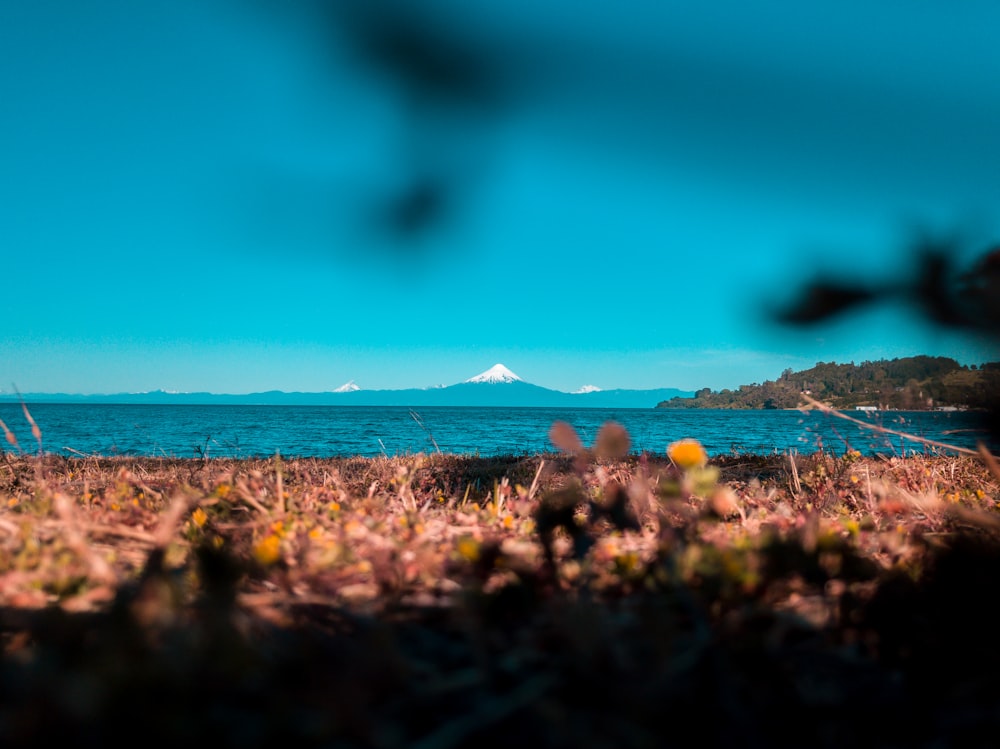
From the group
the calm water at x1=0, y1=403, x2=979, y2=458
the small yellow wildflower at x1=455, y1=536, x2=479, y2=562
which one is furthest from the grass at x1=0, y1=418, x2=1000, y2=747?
the calm water at x1=0, y1=403, x2=979, y2=458

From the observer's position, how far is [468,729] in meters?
0.89

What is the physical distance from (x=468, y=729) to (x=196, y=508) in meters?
1.63

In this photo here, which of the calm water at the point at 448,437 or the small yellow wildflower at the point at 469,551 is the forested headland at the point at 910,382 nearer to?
the calm water at the point at 448,437

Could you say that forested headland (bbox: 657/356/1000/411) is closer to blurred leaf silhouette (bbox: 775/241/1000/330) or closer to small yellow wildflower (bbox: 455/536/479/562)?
blurred leaf silhouette (bbox: 775/241/1000/330)

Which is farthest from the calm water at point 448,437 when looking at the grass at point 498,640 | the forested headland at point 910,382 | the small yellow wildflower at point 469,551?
the small yellow wildflower at point 469,551

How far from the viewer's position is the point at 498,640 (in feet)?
3.82

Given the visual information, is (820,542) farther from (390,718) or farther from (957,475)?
(957,475)

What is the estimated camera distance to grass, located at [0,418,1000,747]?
0.86 metres

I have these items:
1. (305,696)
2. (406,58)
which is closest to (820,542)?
(305,696)

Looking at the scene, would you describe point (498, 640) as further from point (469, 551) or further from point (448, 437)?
point (448, 437)

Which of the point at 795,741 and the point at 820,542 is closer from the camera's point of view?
the point at 795,741

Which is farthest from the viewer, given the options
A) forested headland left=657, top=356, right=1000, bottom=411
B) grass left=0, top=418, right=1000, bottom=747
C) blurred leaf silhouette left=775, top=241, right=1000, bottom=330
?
forested headland left=657, top=356, right=1000, bottom=411

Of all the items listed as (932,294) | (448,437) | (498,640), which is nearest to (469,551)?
(498,640)

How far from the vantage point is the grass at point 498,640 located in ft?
2.82
